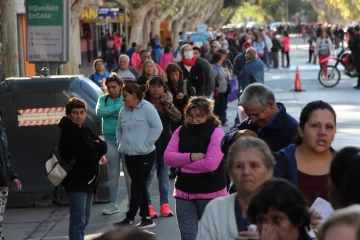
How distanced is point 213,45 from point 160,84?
44.6ft

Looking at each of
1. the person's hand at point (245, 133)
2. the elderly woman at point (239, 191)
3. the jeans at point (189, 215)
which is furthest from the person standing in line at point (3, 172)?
the elderly woman at point (239, 191)

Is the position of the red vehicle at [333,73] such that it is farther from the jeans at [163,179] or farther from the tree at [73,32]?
the jeans at [163,179]

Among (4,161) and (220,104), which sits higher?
(4,161)

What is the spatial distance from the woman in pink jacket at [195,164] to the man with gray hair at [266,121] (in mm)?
947

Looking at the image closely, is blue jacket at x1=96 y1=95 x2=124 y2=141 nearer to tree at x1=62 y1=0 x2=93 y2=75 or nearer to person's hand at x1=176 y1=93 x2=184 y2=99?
person's hand at x1=176 y1=93 x2=184 y2=99

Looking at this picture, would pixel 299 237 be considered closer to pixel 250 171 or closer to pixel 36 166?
pixel 250 171

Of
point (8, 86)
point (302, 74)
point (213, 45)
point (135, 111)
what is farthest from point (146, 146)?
point (302, 74)

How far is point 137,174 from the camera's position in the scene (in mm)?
10641

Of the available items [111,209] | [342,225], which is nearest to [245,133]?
[342,225]

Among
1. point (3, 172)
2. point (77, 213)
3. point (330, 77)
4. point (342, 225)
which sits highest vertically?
point (342, 225)

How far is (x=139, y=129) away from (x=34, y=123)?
6.73 ft

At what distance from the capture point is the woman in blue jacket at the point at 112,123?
11653 millimetres

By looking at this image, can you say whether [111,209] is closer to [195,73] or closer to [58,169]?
[58,169]

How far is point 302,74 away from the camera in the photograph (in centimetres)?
3925
